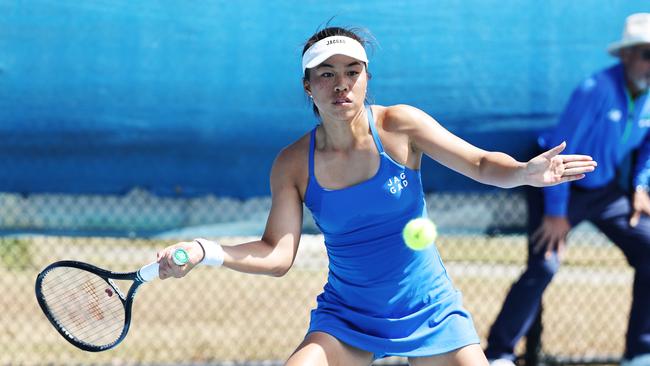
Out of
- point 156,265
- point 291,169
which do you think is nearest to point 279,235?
point 291,169

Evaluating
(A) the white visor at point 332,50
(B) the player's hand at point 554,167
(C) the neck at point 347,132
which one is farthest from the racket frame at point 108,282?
(B) the player's hand at point 554,167

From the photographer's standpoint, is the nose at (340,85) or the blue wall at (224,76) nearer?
the nose at (340,85)

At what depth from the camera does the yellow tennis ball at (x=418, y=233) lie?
3.50m

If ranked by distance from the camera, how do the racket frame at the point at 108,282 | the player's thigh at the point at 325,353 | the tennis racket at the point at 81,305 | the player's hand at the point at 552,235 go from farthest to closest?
1. the player's hand at the point at 552,235
2. the tennis racket at the point at 81,305
3. the racket frame at the point at 108,282
4. the player's thigh at the point at 325,353

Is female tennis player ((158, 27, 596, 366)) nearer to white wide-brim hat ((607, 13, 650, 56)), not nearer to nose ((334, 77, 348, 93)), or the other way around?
nose ((334, 77, 348, 93))

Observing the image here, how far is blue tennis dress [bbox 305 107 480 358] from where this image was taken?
3.47m

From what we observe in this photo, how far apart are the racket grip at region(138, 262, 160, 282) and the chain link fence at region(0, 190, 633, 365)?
6.47 feet

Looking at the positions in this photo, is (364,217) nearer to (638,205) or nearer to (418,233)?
(418,233)

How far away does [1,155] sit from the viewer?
16.9ft

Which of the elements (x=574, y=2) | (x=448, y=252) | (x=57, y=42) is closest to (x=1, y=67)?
(x=57, y=42)

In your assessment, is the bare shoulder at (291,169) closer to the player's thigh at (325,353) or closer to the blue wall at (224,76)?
the player's thigh at (325,353)

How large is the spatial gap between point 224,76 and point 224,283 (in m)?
2.94

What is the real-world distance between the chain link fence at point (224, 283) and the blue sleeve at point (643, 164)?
0.41 meters

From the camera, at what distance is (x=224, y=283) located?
25.7 feet
